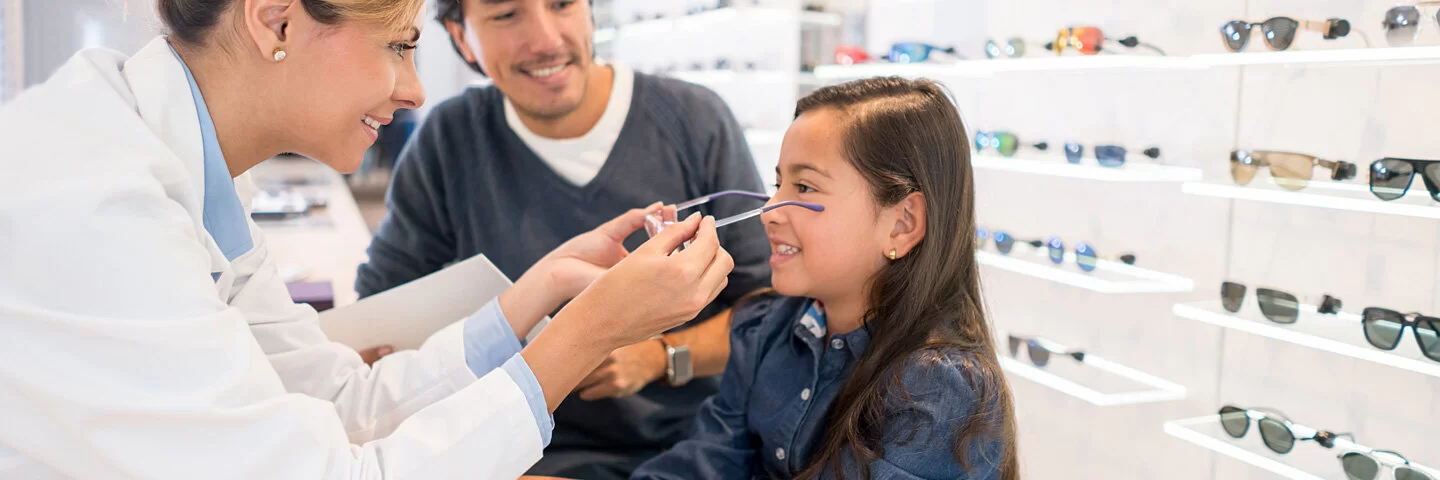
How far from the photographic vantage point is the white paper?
181 centimetres

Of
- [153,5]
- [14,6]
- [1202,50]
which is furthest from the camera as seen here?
[14,6]

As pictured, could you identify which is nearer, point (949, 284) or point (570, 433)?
point (949, 284)

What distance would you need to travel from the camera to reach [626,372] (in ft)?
6.06

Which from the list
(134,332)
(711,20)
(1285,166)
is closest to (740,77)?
(711,20)

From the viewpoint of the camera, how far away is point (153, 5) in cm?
131

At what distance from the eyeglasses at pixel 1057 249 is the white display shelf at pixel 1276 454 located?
23.2 inches

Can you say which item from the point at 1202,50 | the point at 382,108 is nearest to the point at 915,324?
the point at 382,108

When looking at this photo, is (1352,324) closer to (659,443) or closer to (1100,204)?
(1100,204)

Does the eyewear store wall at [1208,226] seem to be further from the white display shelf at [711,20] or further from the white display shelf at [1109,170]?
the white display shelf at [711,20]

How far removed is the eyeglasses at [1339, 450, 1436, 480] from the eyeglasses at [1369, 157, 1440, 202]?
1.60 ft

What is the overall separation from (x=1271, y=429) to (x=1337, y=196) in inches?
20.1

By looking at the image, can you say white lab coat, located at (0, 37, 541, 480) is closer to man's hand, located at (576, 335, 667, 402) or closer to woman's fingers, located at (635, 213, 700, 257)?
woman's fingers, located at (635, 213, 700, 257)

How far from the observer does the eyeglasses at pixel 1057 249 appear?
2.88 meters

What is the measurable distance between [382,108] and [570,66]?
0.69m
